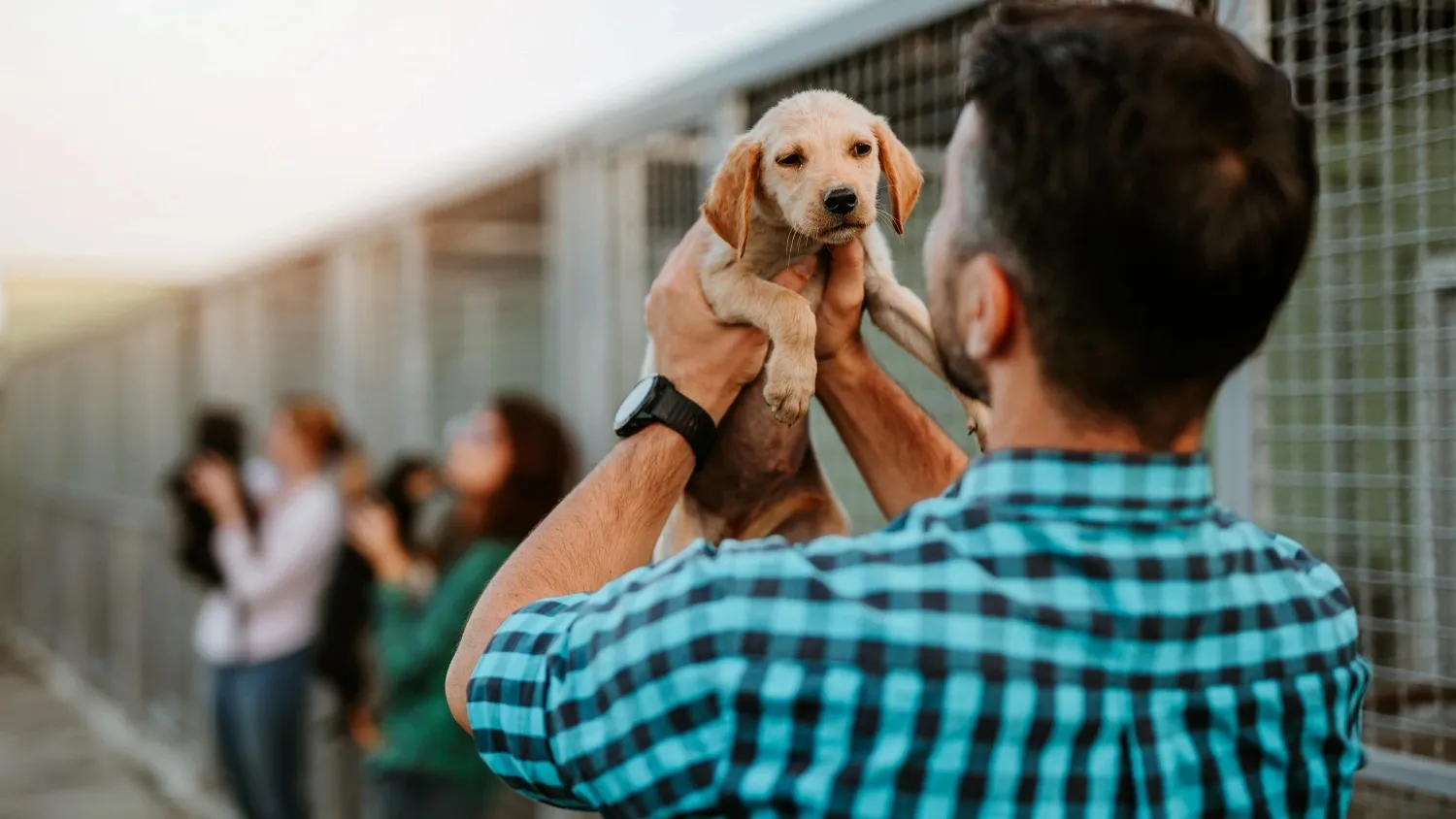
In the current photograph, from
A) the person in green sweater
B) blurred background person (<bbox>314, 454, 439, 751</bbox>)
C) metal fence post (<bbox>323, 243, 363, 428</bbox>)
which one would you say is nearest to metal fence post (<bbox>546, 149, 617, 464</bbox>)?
the person in green sweater

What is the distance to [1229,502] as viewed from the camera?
1.77 metres

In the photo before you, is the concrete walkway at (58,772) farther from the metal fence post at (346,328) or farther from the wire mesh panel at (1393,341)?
the wire mesh panel at (1393,341)

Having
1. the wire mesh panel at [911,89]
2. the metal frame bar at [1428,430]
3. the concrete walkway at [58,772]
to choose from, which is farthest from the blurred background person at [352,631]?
the metal frame bar at [1428,430]

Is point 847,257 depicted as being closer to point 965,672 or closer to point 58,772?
point 965,672

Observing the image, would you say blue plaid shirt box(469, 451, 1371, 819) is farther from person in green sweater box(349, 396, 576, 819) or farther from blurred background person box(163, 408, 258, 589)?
blurred background person box(163, 408, 258, 589)

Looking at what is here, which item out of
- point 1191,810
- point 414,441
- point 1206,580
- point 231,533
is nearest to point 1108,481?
point 1206,580

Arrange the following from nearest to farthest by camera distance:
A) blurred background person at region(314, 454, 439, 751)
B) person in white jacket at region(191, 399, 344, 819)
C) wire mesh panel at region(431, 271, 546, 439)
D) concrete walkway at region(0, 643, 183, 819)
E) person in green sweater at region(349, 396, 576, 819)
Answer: person in green sweater at region(349, 396, 576, 819) → blurred background person at region(314, 454, 439, 751) → person in white jacket at region(191, 399, 344, 819) → wire mesh panel at region(431, 271, 546, 439) → concrete walkway at region(0, 643, 183, 819)

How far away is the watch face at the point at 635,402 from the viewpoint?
35.2 inches

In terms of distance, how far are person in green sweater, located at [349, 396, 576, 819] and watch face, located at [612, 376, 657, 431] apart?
1.91 metres

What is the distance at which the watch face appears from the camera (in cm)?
89

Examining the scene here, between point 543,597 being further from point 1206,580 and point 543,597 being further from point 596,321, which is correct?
point 596,321

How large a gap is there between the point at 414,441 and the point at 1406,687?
2919 mm

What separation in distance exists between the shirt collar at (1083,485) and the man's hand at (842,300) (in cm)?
14

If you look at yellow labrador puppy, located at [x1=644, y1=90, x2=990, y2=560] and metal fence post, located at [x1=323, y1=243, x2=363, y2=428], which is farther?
metal fence post, located at [x1=323, y1=243, x2=363, y2=428]
